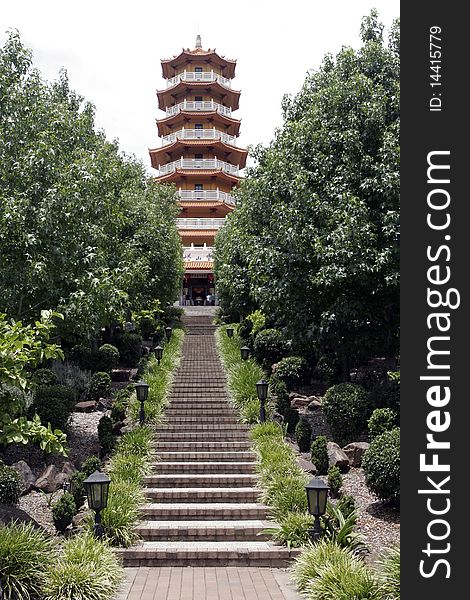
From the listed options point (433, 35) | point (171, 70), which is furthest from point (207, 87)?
point (433, 35)

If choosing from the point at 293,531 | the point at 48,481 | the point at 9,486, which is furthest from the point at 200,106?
the point at 293,531

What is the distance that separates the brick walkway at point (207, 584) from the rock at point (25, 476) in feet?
10.3

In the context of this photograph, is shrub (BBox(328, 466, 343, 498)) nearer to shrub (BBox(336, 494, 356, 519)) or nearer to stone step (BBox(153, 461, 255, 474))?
shrub (BBox(336, 494, 356, 519))

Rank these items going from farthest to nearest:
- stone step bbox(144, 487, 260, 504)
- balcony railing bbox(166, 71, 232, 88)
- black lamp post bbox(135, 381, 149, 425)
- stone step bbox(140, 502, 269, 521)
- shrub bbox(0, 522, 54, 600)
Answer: balcony railing bbox(166, 71, 232, 88) < black lamp post bbox(135, 381, 149, 425) < stone step bbox(144, 487, 260, 504) < stone step bbox(140, 502, 269, 521) < shrub bbox(0, 522, 54, 600)

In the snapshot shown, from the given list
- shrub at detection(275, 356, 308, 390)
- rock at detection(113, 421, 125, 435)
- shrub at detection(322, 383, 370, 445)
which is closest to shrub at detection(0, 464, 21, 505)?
rock at detection(113, 421, 125, 435)

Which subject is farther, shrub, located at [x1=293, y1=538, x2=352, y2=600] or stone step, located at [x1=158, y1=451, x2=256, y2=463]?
stone step, located at [x1=158, y1=451, x2=256, y2=463]

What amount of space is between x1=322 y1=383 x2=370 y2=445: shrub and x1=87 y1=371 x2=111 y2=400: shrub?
21.3ft

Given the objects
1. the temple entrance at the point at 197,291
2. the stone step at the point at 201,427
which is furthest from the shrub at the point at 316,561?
the temple entrance at the point at 197,291

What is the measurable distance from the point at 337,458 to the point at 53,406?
5662mm

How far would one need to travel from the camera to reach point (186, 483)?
1089 cm

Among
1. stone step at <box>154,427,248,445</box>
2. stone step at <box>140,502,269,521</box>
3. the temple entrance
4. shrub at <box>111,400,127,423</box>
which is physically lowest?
stone step at <box>140,502,269,521</box>

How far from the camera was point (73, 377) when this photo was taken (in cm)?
1673

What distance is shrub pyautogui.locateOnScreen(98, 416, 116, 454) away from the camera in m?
12.0

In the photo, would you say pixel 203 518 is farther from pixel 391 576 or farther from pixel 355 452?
pixel 391 576
